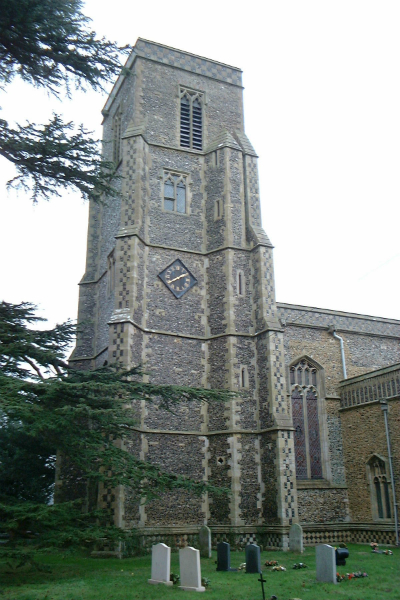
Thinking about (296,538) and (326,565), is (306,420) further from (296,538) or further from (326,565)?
(326,565)

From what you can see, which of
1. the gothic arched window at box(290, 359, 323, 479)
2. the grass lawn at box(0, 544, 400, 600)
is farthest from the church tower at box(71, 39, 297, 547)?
the grass lawn at box(0, 544, 400, 600)

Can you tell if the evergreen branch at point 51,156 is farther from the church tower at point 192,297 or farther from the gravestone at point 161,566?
the gravestone at point 161,566

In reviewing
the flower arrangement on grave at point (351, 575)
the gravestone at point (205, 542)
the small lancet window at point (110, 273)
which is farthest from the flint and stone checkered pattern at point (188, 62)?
the flower arrangement on grave at point (351, 575)

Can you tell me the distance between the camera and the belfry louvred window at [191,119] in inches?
949

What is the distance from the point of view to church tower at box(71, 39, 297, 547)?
18375 millimetres

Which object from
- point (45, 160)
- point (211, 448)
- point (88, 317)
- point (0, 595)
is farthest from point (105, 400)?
point (88, 317)

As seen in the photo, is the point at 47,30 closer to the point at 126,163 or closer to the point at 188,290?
the point at 126,163

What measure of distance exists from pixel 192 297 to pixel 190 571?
11.4 meters

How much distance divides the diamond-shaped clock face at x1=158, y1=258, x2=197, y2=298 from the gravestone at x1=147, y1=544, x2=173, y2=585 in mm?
10348

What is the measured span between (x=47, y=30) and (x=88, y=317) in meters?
12.1

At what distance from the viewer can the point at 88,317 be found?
75.1ft

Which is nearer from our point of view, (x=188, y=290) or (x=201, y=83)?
(x=188, y=290)

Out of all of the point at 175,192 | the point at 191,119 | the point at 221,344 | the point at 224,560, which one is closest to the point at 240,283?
the point at 221,344

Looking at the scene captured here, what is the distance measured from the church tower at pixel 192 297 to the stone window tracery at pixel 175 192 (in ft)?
0.18
